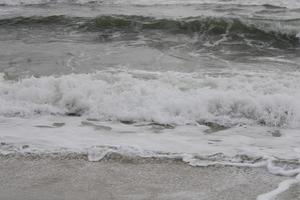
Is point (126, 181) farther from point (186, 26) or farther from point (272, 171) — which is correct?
point (186, 26)

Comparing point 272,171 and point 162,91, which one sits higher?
point 162,91

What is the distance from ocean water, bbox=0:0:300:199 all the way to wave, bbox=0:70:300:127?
0.01m

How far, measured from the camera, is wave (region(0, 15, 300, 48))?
438 inches

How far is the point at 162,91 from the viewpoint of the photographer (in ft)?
22.0

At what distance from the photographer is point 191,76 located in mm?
7613

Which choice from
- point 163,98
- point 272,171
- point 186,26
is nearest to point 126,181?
point 272,171

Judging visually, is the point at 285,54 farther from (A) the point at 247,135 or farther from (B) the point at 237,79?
(A) the point at 247,135

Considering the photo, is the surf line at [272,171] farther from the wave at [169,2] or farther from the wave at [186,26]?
the wave at [169,2]

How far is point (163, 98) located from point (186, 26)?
5803mm

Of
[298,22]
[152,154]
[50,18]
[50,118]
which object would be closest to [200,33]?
[298,22]

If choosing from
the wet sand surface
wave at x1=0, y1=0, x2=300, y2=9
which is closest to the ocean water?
the wet sand surface

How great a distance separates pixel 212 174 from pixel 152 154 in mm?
704

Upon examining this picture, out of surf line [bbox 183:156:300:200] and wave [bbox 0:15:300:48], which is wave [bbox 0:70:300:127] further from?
wave [bbox 0:15:300:48]

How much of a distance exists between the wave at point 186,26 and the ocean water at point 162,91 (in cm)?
3
